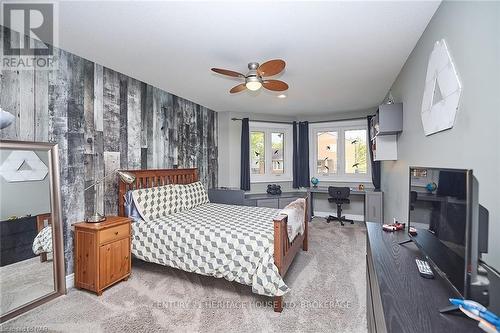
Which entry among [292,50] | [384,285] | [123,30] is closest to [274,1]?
[292,50]

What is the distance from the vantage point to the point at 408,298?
95 cm

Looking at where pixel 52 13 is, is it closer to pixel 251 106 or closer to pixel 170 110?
pixel 170 110

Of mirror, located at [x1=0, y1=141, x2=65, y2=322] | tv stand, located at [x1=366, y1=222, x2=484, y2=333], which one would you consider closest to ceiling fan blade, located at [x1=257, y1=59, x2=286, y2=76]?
tv stand, located at [x1=366, y1=222, x2=484, y2=333]

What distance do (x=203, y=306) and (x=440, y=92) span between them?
105 inches

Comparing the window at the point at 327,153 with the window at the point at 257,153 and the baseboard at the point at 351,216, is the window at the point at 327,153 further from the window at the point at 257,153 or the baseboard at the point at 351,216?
the window at the point at 257,153

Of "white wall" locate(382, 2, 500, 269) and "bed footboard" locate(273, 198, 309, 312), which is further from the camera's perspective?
"bed footboard" locate(273, 198, 309, 312)

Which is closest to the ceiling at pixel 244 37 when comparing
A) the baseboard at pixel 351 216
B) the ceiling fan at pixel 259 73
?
the ceiling fan at pixel 259 73

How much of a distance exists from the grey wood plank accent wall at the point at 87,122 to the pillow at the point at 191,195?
532 millimetres

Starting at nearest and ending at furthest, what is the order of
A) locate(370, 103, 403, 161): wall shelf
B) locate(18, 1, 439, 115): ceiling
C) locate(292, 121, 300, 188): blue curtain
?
locate(18, 1, 439, 115): ceiling, locate(370, 103, 403, 161): wall shelf, locate(292, 121, 300, 188): blue curtain

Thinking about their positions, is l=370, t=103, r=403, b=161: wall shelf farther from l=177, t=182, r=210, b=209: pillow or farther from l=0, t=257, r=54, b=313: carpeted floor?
l=0, t=257, r=54, b=313: carpeted floor

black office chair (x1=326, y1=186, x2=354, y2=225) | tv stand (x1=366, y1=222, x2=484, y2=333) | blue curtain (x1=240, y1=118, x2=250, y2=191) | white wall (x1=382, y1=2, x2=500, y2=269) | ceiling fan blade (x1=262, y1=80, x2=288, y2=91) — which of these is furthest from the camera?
blue curtain (x1=240, y1=118, x2=250, y2=191)

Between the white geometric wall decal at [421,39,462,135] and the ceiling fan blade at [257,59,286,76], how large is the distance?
3.93 feet

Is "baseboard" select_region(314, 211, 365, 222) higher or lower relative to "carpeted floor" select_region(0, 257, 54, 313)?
lower

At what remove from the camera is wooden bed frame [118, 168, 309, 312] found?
6.93 feet
